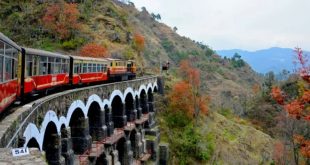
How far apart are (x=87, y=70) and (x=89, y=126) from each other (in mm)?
5022

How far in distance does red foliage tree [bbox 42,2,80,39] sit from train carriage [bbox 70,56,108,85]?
A: 25.6 metres

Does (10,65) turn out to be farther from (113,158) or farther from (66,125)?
(113,158)

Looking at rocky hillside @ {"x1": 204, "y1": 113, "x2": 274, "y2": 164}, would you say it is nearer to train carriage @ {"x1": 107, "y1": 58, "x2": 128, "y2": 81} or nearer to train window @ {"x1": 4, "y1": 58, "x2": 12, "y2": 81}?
train carriage @ {"x1": 107, "y1": 58, "x2": 128, "y2": 81}

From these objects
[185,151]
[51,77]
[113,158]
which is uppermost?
[51,77]

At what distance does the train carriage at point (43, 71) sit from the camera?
15.7 metres

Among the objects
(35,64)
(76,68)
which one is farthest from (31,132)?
(76,68)

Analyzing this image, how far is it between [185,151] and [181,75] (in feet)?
82.9

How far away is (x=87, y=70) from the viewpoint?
26.8m

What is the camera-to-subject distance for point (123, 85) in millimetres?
28453

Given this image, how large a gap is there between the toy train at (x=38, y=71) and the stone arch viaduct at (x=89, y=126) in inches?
35.0

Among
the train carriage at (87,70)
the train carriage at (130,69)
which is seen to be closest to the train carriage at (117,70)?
the train carriage at (130,69)

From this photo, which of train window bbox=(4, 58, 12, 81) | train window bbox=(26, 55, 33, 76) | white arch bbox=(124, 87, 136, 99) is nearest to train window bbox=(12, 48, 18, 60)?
train window bbox=(4, 58, 12, 81)

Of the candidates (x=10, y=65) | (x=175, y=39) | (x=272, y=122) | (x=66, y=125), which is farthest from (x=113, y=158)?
(x=175, y=39)

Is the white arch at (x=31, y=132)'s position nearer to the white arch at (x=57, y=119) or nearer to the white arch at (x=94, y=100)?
the white arch at (x=57, y=119)
